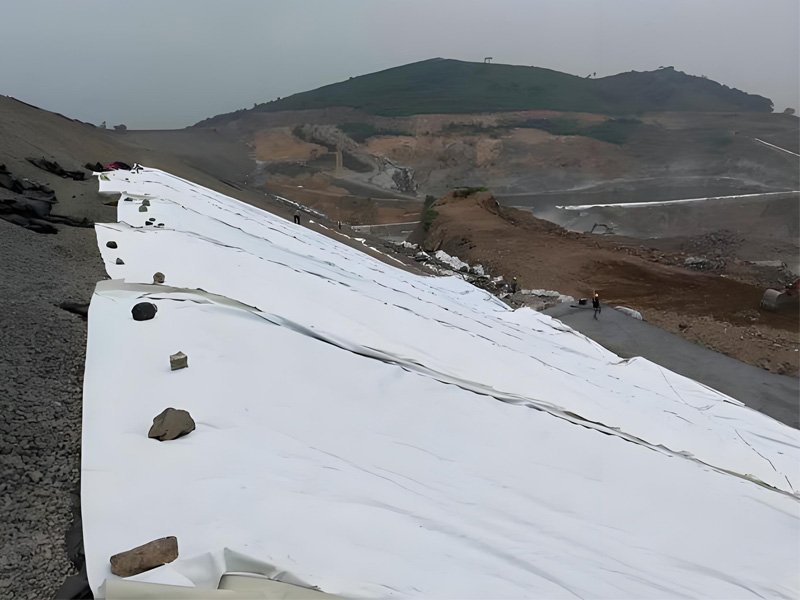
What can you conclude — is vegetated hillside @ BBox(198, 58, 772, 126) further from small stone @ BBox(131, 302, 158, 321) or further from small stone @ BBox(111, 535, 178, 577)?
small stone @ BBox(111, 535, 178, 577)

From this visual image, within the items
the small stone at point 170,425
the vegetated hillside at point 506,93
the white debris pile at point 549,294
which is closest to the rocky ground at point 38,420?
the small stone at point 170,425

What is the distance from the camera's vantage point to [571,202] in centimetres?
3891

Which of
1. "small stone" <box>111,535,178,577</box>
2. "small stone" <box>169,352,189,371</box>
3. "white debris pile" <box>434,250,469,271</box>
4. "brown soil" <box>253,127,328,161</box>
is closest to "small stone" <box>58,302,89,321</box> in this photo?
"small stone" <box>169,352,189,371</box>

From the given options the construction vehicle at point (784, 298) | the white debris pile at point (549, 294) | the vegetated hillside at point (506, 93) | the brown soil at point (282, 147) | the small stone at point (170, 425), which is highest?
the vegetated hillside at point (506, 93)

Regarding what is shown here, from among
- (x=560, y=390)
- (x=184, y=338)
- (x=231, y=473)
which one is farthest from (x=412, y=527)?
(x=560, y=390)

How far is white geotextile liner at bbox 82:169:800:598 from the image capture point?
7.08 ft

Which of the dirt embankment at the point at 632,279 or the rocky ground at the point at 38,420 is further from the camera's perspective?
the dirt embankment at the point at 632,279

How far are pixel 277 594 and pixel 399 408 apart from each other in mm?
1726

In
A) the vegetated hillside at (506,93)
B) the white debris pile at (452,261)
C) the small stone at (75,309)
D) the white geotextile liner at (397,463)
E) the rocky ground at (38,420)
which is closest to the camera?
the rocky ground at (38,420)

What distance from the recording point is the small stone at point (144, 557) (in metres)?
1.85

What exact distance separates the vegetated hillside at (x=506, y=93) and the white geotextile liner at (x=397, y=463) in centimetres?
6092

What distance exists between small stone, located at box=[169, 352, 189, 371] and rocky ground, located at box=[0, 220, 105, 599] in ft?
1.69

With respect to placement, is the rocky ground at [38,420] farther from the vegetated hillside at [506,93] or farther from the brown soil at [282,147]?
the vegetated hillside at [506,93]

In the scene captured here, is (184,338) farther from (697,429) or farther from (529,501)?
(697,429)
